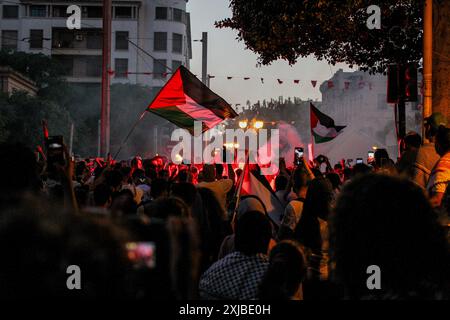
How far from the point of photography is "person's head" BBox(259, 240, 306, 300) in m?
3.01

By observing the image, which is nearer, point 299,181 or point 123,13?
point 299,181

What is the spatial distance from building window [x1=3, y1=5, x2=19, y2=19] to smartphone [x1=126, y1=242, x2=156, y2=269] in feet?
281

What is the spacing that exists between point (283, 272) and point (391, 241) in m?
1.14

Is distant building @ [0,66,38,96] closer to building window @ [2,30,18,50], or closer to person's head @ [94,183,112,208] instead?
building window @ [2,30,18,50]

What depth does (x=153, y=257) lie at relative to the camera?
137cm

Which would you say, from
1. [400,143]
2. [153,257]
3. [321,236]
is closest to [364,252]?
[153,257]

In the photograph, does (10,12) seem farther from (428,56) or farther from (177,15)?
(428,56)

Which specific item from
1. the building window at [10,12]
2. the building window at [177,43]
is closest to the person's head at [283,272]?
the building window at [177,43]

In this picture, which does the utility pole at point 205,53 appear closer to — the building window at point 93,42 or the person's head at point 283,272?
the person's head at point 283,272

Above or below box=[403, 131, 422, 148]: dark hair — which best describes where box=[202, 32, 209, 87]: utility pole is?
above

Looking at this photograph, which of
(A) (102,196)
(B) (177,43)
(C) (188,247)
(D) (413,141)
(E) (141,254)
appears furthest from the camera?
(B) (177,43)

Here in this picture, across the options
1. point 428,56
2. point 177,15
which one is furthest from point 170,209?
point 177,15

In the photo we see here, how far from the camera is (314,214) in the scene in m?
5.52

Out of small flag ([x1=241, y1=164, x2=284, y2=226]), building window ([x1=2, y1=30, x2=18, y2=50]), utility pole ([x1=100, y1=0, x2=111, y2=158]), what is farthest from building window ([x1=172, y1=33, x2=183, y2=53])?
small flag ([x1=241, y1=164, x2=284, y2=226])
